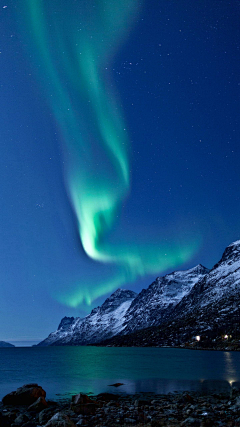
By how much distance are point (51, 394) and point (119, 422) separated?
65.7ft

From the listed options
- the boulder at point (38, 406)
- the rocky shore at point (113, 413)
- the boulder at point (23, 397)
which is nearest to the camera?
the rocky shore at point (113, 413)

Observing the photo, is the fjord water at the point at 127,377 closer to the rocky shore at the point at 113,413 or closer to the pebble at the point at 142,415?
the rocky shore at the point at 113,413

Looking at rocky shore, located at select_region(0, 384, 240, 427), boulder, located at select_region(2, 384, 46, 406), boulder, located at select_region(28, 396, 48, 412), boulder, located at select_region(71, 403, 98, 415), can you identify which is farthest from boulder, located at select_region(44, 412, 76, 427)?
boulder, located at select_region(2, 384, 46, 406)

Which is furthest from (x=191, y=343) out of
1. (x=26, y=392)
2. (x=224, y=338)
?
(x=26, y=392)

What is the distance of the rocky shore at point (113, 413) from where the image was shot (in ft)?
59.6

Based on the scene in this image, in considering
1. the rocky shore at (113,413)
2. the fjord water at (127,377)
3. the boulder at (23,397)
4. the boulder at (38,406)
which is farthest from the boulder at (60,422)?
the fjord water at (127,377)

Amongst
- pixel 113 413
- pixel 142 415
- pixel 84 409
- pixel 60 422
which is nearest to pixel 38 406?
pixel 84 409

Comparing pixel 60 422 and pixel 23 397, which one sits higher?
pixel 60 422

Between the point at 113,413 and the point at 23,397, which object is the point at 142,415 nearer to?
the point at 113,413

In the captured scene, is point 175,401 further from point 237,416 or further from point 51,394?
point 51,394

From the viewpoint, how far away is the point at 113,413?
70.9 feet

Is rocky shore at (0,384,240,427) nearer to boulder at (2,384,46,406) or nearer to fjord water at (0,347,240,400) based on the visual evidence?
boulder at (2,384,46,406)

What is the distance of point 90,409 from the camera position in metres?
22.6

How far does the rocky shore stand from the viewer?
1816 centimetres
